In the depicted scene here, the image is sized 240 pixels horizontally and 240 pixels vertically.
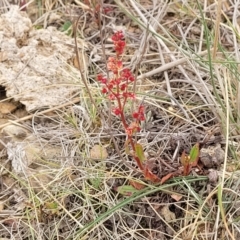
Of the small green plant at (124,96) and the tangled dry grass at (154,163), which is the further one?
the tangled dry grass at (154,163)

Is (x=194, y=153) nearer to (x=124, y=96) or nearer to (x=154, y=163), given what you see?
(x=154, y=163)

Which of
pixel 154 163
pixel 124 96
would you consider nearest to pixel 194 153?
pixel 154 163

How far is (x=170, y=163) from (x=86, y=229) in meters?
0.31

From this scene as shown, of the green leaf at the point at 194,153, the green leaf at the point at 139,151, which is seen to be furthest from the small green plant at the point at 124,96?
the green leaf at the point at 194,153

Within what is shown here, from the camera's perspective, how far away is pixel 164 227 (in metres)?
1.50

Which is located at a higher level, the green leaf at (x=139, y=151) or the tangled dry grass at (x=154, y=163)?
the green leaf at (x=139, y=151)

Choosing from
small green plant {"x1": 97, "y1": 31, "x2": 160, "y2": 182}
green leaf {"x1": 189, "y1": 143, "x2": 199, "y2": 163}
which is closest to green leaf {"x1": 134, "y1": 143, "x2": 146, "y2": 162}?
small green plant {"x1": 97, "y1": 31, "x2": 160, "y2": 182}

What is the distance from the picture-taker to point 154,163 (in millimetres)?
1547

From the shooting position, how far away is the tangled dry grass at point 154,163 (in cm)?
150

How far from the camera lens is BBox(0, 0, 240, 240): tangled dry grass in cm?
150

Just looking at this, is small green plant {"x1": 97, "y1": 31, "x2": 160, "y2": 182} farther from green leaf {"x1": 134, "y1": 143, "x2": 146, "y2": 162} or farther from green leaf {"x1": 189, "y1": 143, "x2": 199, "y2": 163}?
green leaf {"x1": 189, "y1": 143, "x2": 199, "y2": 163}

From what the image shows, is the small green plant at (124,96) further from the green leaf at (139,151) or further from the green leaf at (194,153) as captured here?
the green leaf at (194,153)

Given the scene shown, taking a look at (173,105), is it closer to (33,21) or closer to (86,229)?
(86,229)

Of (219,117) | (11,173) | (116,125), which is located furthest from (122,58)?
(11,173)
